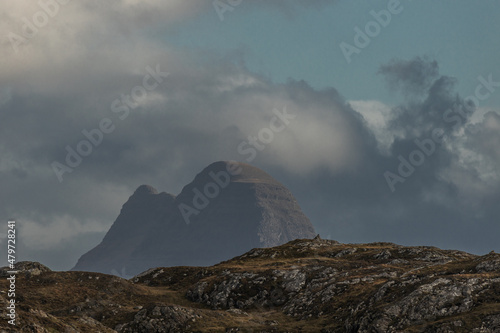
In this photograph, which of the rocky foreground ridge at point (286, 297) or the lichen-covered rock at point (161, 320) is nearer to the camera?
the rocky foreground ridge at point (286, 297)

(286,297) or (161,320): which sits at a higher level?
(286,297)

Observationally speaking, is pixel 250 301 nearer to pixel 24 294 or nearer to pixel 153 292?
pixel 153 292

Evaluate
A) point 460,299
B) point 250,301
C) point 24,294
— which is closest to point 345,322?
point 460,299

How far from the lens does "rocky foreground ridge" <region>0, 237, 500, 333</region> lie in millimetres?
69875

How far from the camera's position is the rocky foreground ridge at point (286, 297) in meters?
69.9

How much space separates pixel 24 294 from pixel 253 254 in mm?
53448

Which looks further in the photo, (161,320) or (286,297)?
(286,297)

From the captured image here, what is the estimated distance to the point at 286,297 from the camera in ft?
315

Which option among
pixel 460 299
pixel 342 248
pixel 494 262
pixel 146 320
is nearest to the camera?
pixel 460 299

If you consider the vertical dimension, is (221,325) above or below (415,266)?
below

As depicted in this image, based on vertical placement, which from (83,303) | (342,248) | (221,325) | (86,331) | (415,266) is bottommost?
(86,331)

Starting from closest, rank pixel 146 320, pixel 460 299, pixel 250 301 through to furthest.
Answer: pixel 460 299
pixel 146 320
pixel 250 301

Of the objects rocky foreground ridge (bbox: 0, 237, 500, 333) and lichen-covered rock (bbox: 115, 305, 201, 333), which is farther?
lichen-covered rock (bbox: 115, 305, 201, 333)

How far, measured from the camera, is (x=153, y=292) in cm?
10231
